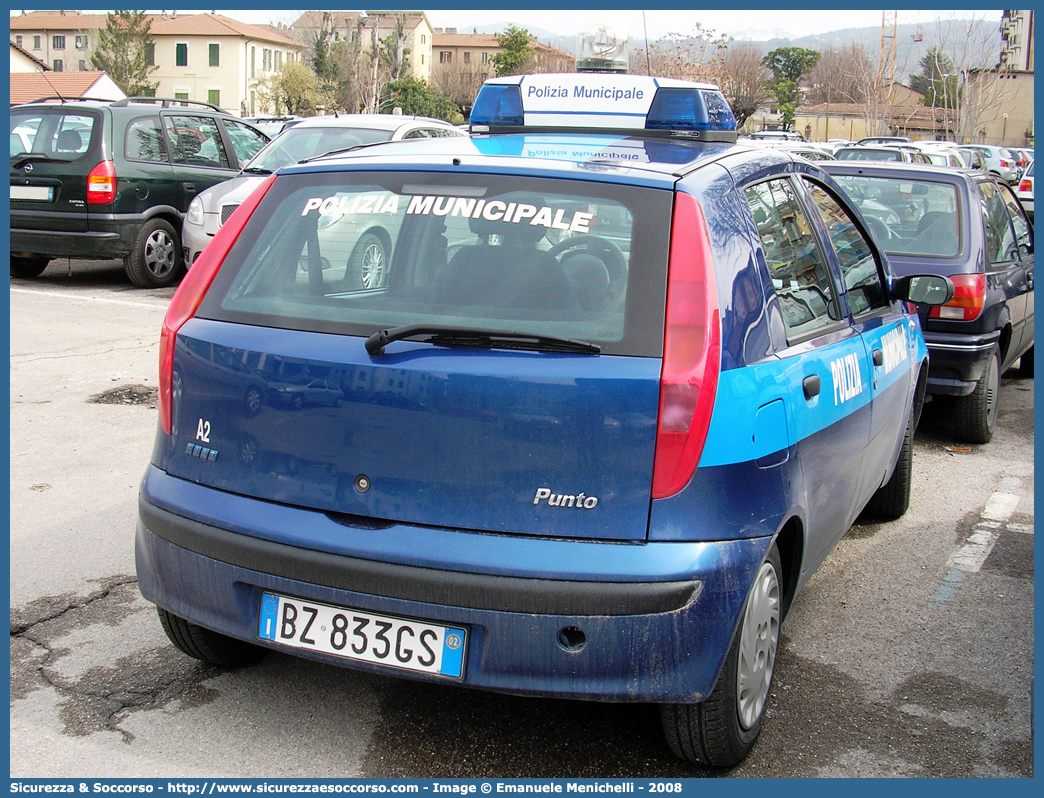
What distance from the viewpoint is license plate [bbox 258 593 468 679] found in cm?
261

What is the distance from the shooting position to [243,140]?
1305 centimetres

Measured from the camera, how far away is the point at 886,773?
9.66 feet

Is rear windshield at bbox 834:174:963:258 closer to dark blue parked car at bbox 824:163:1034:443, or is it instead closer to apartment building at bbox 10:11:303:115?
dark blue parked car at bbox 824:163:1034:443

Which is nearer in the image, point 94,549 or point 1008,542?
point 94,549

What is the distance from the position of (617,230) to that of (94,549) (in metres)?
2.75

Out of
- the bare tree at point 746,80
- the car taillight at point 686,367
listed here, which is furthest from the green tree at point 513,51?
the car taillight at point 686,367

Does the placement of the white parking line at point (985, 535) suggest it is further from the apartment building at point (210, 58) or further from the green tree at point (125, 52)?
the apartment building at point (210, 58)

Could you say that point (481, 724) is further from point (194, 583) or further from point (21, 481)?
point (21, 481)

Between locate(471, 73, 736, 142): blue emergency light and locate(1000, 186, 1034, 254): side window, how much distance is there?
4219 millimetres

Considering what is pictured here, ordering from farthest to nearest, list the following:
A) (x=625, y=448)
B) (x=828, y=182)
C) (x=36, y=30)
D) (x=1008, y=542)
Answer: (x=36, y=30)
(x=1008, y=542)
(x=828, y=182)
(x=625, y=448)

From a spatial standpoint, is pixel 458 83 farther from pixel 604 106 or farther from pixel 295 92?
pixel 604 106

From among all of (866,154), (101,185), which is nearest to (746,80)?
(866,154)

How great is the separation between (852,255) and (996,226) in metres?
3.59
